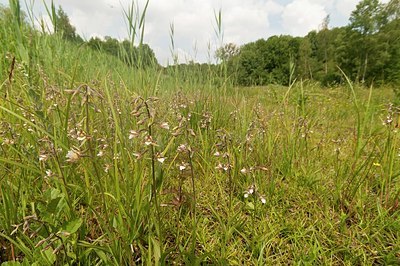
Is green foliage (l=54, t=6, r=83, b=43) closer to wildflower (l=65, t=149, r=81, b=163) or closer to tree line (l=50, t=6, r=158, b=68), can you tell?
tree line (l=50, t=6, r=158, b=68)

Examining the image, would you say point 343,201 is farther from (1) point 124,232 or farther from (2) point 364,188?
(1) point 124,232

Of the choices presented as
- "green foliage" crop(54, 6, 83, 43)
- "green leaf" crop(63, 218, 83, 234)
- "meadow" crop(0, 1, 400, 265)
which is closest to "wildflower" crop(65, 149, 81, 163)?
"meadow" crop(0, 1, 400, 265)

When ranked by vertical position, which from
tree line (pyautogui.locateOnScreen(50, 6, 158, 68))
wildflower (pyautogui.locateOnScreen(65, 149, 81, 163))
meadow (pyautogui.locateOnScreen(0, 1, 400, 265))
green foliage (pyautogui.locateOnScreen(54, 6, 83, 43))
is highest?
green foliage (pyautogui.locateOnScreen(54, 6, 83, 43))

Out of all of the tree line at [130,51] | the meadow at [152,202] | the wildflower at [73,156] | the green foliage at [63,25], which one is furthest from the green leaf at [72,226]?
the green foliage at [63,25]

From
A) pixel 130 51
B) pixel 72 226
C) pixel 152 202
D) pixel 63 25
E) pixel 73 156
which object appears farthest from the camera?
pixel 63 25

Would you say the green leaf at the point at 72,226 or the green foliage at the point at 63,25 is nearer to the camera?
the green leaf at the point at 72,226

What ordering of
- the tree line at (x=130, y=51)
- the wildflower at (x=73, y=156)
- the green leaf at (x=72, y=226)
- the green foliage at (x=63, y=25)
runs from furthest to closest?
1. the green foliage at (x=63, y=25)
2. the tree line at (x=130, y=51)
3. the green leaf at (x=72, y=226)
4. the wildflower at (x=73, y=156)

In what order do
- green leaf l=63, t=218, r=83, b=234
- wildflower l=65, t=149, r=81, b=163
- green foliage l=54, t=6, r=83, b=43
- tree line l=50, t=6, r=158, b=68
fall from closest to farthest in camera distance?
wildflower l=65, t=149, r=81, b=163, green leaf l=63, t=218, r=83, b=234, tree line l=50, t=6, r=158, b=68, green foliage l=54, t=6, r=83, b=43

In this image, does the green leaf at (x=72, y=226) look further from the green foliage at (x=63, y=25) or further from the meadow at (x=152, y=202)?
the green foliage at (x=63, y=25)

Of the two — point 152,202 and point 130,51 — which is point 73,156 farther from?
point 130,51

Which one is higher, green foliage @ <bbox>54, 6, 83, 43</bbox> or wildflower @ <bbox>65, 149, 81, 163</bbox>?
green foliage @ <bbox>54, 6, 83, 43</bbox>

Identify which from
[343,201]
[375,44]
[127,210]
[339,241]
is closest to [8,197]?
[127,210]

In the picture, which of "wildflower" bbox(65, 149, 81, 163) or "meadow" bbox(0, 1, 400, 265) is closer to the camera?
"wildflower" bbox(65, 149, 81, 163)

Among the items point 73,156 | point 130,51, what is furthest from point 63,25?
point 73,156
